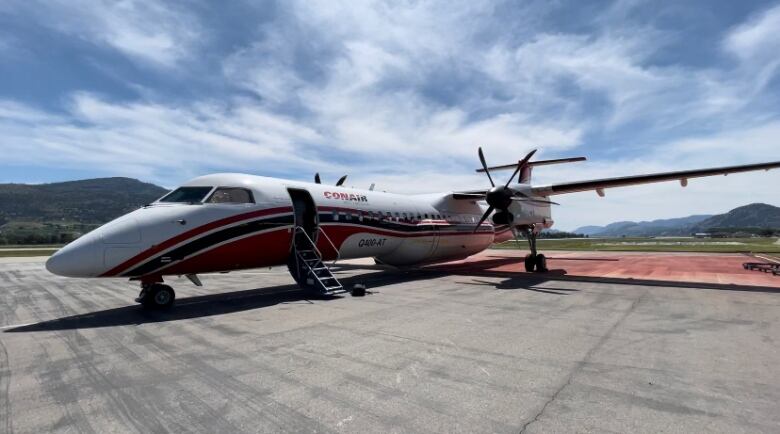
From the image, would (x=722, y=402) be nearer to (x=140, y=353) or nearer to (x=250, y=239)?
(x=140, y=353)

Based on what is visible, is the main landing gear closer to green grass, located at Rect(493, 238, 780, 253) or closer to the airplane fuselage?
the airplane fuselage

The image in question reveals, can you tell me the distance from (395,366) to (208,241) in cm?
705

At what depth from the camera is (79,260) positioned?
8.80 meters

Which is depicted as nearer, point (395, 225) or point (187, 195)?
point (187, 195)

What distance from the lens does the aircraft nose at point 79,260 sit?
28.6ft

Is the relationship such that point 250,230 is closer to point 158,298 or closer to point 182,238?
point 182,238

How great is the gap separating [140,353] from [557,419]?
243 inches

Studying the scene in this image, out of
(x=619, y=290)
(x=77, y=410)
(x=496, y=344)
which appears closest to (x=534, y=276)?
(x=619, y=290)

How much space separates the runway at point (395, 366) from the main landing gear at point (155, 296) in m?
0.40

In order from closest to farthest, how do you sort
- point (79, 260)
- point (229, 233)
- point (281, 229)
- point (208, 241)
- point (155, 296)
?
point (79, 260)
point (155, 296)
point (208, 241)
point (229, 233)
point (281, 229)

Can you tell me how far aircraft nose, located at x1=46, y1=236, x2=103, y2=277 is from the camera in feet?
28.6

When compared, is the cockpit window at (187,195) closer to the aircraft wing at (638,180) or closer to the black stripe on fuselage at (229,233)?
the black stripe on fuselage at (229,233)

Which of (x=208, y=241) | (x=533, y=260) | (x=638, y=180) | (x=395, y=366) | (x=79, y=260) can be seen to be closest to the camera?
(x=395, y=366)

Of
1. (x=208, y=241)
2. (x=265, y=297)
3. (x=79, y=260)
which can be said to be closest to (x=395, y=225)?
(x=265, y=297)
